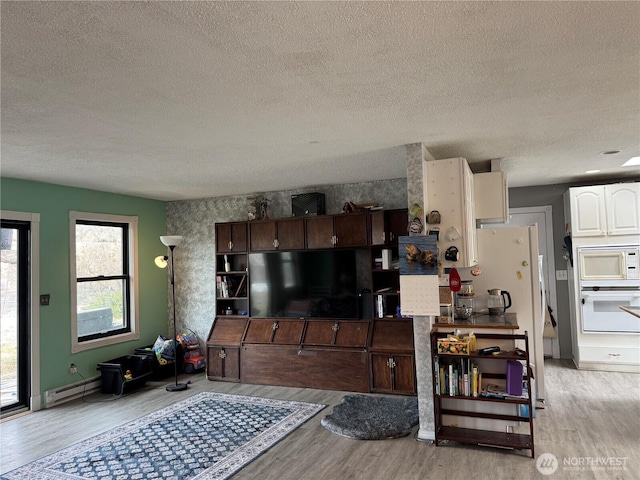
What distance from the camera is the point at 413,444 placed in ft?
11.6

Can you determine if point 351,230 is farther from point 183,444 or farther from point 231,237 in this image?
point 183,444

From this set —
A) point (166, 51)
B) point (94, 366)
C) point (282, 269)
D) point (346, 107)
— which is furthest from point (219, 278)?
point (166, 51)

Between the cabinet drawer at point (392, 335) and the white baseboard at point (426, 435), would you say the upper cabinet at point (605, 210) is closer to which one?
the cabinet drawer at point (392, 335)

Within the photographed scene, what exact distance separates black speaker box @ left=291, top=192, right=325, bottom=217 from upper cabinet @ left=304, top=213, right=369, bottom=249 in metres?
0.16

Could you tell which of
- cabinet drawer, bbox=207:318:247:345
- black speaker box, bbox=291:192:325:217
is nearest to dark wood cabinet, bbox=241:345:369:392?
cabinet drawer, bbox=207:318:247:345

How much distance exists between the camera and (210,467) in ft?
10.8

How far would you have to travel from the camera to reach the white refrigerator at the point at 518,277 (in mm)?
4285

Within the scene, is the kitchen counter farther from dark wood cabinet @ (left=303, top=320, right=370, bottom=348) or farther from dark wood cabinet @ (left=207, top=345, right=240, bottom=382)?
dark wood cabinet @ (left=207, top=345, right=240, bottom=382)

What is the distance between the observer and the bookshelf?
11.0 ft

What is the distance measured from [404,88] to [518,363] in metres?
2.20

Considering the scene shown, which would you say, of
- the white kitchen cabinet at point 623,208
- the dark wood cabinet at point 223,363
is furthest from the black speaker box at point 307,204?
the white kitchen cabinet at point 623,208

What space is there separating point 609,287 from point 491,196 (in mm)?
Result: 2336

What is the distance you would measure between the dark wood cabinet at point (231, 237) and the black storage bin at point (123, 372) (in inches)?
65.8

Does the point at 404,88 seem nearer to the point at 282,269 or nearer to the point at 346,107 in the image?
the point at 346,107
